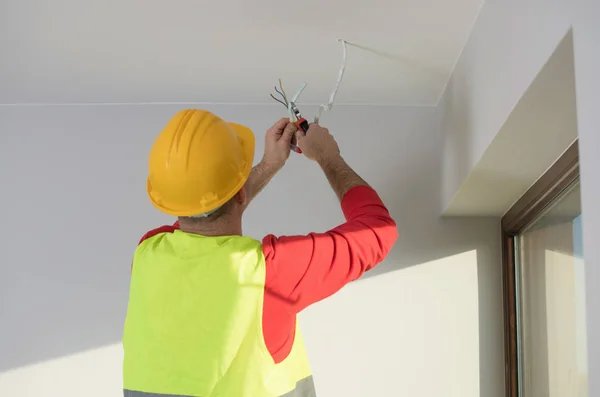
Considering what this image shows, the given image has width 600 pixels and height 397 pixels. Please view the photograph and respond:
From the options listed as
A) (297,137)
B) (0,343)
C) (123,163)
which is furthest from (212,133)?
(0,343)

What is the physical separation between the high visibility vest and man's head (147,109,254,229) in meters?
0.08

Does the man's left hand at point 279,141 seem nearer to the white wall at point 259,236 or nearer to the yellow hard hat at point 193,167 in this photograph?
the yellow hard hat at point 193,167

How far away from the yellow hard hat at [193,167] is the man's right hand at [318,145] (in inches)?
8.0

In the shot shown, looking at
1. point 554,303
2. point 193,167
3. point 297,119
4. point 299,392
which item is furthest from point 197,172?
point 554,303

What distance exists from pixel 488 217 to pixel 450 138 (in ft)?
1.19

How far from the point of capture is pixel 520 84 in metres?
1.18

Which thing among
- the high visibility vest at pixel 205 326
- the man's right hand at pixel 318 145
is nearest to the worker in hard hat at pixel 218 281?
the high visibility vest at pixel 205 326

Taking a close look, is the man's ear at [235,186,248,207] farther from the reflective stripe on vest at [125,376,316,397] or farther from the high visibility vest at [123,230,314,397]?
the reflective stripe on vest at [125,376,316,397]

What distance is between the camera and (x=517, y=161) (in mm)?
1572

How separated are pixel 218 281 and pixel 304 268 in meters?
0.17

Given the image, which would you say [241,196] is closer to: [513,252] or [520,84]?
[520,84]

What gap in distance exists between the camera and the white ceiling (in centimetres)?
159

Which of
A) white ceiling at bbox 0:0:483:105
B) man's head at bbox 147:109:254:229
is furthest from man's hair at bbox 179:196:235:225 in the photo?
white ceiling at bbox 0:0:483:105

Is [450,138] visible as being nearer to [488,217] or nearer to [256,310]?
[488,217]
